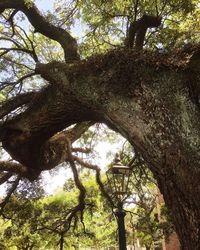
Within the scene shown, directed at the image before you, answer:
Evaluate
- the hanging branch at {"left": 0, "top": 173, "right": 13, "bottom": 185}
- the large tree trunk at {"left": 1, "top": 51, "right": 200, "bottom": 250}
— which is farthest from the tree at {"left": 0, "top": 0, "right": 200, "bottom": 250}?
the hanging branch at {"left": 0, "top": 173, "right": 13, "bottom": 185}

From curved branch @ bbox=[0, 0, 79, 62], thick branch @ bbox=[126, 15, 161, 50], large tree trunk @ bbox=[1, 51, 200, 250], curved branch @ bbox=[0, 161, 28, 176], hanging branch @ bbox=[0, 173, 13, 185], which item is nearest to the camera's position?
large tree trunk @ bbox=[1, 51, 200, 250]

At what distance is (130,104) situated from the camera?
4578 mm

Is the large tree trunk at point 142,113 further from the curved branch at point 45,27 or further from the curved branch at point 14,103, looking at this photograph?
the curved branch at point 45,27

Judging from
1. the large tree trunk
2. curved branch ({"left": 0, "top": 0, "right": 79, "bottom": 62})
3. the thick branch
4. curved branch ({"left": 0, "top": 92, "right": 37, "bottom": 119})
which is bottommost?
the large tree trunk

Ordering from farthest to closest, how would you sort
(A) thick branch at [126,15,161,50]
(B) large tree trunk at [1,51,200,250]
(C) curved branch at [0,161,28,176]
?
(C) curved branch at [0,161,28,176] < (A) thick branch at [126,15,161,50] < (B) large tree trunk at [1,51,200,250]

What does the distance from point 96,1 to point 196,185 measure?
16.1 ft

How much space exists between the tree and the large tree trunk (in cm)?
1

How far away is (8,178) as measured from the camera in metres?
8.77

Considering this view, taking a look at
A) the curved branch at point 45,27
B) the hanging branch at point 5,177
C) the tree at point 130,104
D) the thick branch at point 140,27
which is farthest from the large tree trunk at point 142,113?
the hanging branch at point 5,177

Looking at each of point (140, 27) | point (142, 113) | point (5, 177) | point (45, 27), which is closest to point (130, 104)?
point (142, 113)

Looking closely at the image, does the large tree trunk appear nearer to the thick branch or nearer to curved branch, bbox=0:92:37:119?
curved branch, bbox=0:92:37:119

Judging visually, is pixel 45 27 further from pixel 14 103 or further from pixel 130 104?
pixel 130 104

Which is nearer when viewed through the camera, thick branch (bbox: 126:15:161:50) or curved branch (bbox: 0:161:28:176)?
thick branch (bbox: 126:15:161:50)

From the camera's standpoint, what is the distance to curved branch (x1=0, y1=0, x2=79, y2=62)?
282 inches
